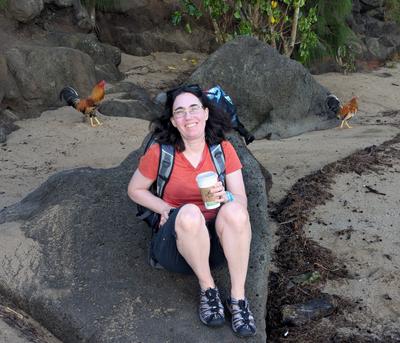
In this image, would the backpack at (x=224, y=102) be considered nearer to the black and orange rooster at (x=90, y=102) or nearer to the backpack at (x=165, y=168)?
the backpack at (x=165, y=168)

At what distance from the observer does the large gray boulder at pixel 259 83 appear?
7.32 metres

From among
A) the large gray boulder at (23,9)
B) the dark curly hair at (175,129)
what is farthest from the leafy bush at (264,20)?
the dark curly hair at (175,129)

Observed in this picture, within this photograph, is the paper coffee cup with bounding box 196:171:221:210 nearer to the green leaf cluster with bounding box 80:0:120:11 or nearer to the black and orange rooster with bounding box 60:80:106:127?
the black and orange rooster with bounding box 60:80:106:127

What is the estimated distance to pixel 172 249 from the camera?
3.13m

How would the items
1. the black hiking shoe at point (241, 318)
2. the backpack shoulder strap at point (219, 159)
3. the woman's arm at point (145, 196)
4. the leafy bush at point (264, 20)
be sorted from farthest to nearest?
1. the leafy bush at point (264, 20)
2. the backpack shoulder strap at point (219, 159)
3. the woman's arm at point (145, 196)
4. the black hiking shoe at point (241, 318)

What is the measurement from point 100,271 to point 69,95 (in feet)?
→ 14.7

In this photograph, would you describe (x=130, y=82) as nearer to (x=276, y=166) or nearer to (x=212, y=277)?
(x=276, y=166)

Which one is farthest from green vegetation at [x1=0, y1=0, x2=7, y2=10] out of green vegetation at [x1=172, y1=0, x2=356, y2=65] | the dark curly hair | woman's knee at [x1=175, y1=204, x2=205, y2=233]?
woman's knee at [x1=175, y1=204, x2=205, y2=233]

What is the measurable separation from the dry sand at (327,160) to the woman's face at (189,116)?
1.37 metres

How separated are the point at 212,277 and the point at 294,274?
867mm

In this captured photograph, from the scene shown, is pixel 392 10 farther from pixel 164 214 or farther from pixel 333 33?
pixel 164 214

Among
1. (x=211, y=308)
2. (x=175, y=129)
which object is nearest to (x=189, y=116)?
(x=175, y=129)

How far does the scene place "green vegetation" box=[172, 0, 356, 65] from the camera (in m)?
8.81

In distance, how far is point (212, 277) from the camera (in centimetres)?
330
